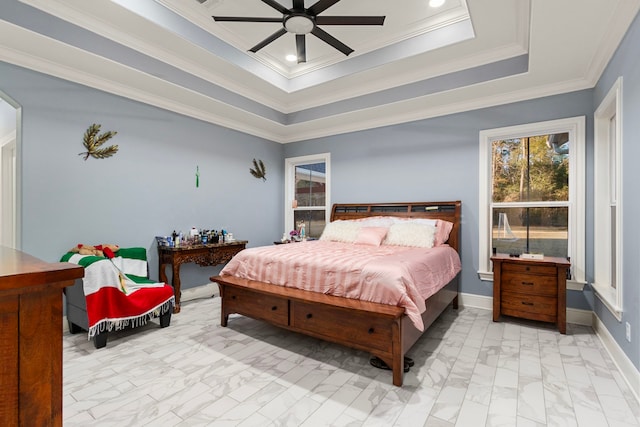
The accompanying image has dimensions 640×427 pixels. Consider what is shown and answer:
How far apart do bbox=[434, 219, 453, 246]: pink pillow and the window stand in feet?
6.59

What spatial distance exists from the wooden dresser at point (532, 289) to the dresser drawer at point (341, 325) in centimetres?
185

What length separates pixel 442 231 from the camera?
13.0ft

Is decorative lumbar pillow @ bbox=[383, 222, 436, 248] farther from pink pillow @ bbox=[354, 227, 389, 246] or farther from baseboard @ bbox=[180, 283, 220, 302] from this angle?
baseboard @ bbox=[180, 283, 220, 302]

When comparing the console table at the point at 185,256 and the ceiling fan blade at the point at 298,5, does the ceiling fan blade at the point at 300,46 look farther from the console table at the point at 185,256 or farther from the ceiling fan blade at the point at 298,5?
the console table at the point at 185,256

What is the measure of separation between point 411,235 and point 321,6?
2.55 meters

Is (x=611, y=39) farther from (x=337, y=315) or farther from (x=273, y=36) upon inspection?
(x=337, y=315)

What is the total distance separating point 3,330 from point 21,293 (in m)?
0.08

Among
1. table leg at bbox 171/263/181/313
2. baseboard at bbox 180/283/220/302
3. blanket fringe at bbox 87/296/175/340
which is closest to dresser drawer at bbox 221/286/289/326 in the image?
blanket fringe at bbox 87/296/175/340

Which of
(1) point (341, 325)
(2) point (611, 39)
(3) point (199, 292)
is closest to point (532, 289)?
(1) point (341, 325)

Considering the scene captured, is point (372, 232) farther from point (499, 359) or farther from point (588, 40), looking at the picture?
point (588, 40)

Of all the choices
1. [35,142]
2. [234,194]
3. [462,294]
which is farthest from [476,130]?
[35,142]

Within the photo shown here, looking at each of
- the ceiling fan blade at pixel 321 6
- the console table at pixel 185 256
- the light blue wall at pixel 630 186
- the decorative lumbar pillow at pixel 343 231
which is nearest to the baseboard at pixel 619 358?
the light blue wall at pixel 630 186

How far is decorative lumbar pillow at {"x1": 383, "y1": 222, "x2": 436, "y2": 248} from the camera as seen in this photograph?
3.69 meters

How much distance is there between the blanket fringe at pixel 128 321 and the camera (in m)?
2.76
